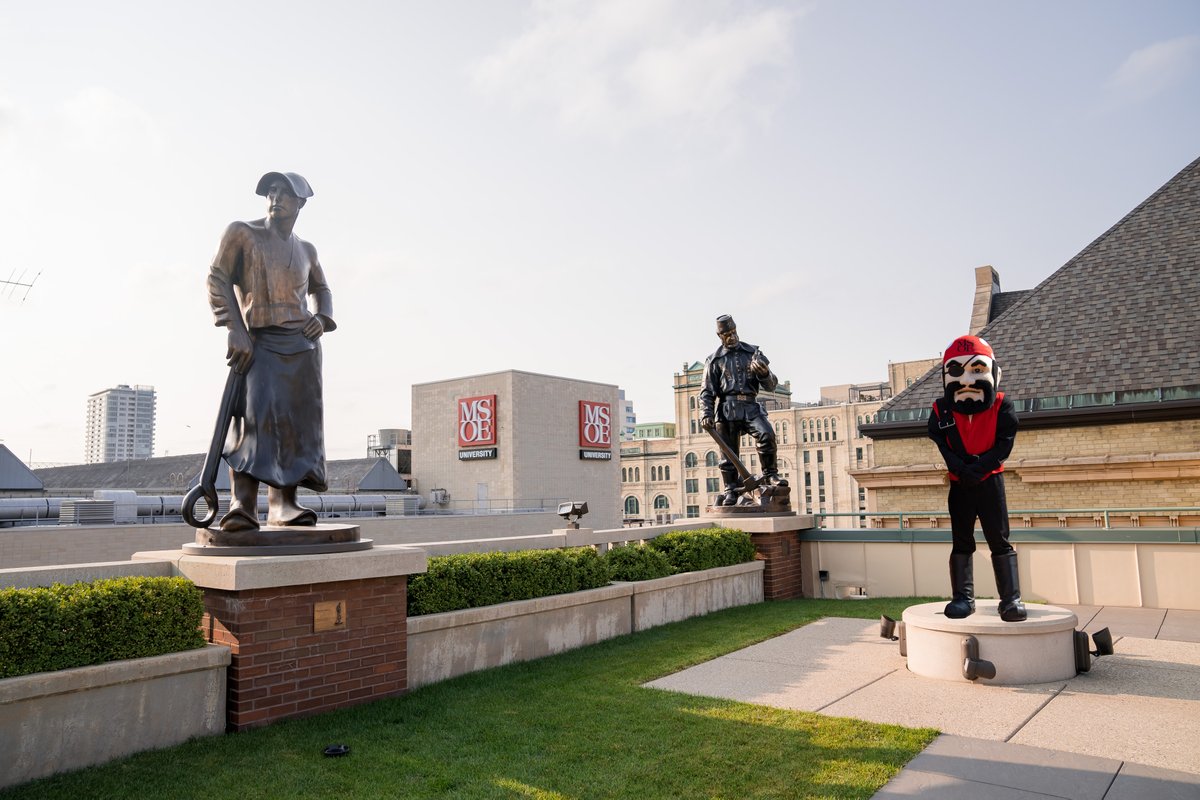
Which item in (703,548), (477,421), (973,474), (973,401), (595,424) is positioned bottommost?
(703,548)

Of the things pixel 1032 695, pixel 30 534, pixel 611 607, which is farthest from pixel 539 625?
pixel 30 534

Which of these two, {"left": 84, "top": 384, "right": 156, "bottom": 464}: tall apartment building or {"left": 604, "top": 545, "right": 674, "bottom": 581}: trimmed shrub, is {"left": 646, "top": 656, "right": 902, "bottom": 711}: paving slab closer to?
{"left": 604, "top": 545, "right": 674, "bottom": 581}: trimmed shrub

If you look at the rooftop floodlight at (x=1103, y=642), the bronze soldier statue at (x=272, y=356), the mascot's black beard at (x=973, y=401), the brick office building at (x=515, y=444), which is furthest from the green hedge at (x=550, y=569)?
the brick office building at (x=515, y=444)

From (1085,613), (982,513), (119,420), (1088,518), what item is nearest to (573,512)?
(982,513)

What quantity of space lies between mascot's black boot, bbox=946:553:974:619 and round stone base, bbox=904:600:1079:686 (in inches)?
3.6

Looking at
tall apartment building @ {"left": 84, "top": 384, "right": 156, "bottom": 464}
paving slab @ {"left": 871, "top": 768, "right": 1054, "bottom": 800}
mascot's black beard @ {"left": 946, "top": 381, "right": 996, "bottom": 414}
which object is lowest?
paving slab @ {"left": 871, "top": 768, "right": 1054, "bottom": 800}

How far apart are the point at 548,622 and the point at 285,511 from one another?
3.18 metres

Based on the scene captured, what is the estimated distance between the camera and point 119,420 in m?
178

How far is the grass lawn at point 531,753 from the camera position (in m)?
4.87

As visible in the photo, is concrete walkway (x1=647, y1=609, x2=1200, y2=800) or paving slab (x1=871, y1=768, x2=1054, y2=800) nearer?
paving slab (x1=871, y1=768, x2=1054, y2=800)

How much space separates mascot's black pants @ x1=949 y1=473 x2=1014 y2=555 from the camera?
25.8 feet

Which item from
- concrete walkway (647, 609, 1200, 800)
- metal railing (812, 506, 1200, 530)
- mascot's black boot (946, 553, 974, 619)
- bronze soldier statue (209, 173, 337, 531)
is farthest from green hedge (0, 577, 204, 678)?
metal railing (812, 506, 1200, 530)

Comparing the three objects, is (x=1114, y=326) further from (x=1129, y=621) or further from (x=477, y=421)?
(x=477, y=421)

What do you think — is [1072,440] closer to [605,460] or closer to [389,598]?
[389,598]
